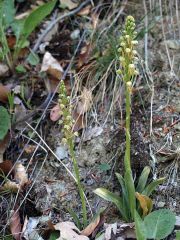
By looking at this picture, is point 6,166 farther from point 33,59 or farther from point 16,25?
point 16,25

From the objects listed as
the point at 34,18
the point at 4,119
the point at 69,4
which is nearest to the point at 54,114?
the point at 4,119

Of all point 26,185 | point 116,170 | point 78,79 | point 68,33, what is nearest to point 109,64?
point 78,79

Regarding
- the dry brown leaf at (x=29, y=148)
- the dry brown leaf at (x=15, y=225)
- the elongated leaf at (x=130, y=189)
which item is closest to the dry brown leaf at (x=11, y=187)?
the dry brown leaf at (x=15, y=225)

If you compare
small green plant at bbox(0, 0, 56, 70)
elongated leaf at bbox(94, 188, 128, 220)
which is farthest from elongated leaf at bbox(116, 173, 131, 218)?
small green plant at bbox(0, 0, 56, 70)

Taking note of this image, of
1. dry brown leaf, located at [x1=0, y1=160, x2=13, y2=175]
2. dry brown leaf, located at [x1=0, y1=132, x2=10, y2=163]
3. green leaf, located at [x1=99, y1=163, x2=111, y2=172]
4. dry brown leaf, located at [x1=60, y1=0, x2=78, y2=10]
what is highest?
dry brown leaf, located at [x1=60, y1=0, x2=78, y2=10]

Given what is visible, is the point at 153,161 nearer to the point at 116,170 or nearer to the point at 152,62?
the point at 116,170

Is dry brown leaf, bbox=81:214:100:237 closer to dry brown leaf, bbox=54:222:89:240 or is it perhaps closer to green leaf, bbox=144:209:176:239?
dry brown leaf, bbox=54:222:89:240
